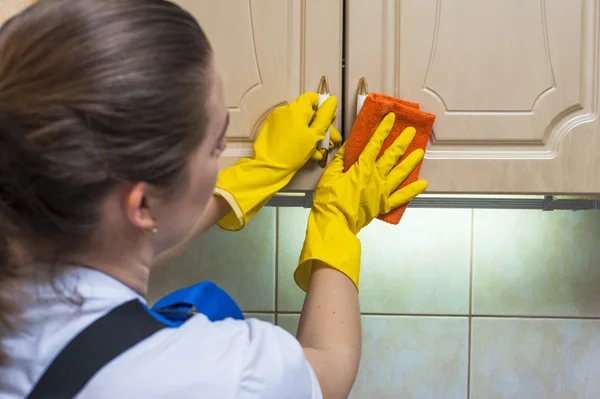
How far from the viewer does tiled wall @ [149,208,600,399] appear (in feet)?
4.22

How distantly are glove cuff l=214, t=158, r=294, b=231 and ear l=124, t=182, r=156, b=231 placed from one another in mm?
376

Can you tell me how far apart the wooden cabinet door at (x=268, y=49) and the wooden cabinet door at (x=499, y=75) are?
0.03 metres

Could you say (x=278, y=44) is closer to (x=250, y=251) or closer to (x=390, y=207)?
(x=390, y=207)

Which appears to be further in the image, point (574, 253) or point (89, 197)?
point (574, 253)

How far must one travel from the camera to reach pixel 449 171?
0.96m

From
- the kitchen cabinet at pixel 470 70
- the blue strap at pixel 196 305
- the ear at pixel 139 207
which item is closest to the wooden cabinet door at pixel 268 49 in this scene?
the kitchen cabinet at pixel 470 70

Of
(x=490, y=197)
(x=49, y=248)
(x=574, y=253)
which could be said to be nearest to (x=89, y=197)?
(x=49, y=248)

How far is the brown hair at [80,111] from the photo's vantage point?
49 centimetres

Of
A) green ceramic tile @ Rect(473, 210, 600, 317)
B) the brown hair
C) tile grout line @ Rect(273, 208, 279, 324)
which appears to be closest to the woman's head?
the brown hair

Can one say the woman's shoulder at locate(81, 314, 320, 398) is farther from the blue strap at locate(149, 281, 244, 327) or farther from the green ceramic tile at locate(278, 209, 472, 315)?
the green ceramic tile at locate(278, 209, 472, 315)

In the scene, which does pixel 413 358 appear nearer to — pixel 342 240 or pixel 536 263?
pixel 536 263

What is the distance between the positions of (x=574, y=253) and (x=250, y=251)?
0.65 m

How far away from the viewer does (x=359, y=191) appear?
3.05 feet

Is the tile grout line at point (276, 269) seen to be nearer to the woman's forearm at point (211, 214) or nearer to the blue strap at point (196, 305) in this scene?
the woman's forearm at point (211, 214)
